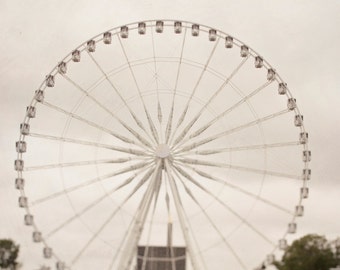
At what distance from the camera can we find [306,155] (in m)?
60.2

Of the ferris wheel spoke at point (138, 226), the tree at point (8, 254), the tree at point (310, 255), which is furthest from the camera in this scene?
the tree at point (8, 254)

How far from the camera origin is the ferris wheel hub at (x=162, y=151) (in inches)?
2140

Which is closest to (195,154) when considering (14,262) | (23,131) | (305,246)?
(23,131)

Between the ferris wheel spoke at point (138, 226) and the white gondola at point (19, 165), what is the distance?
10311mm

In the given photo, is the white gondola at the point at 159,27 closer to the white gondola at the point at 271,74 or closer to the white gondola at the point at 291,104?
the white gondola at the point at 271,74

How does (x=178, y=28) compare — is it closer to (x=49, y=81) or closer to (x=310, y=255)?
(x=49, y=81)

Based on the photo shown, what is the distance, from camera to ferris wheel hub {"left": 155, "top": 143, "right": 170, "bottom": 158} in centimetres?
5434

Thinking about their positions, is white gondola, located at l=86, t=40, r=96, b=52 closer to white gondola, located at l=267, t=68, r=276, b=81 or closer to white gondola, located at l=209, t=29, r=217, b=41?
white gondola, located at l=209, t=29, r=217, b=41

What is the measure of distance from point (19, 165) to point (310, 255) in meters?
37.6

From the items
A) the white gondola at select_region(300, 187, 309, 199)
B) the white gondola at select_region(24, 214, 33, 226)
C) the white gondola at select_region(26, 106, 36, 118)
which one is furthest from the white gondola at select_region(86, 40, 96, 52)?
the white gondola at select_region(300, 187, 309, 199)

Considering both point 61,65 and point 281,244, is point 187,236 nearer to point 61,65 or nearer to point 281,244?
point 281,244

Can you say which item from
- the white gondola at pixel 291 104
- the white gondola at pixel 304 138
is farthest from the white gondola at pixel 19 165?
the white gondola at pixel 304 138

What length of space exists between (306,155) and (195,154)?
9581mm

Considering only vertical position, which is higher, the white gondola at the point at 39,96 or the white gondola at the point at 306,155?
the white gondola at the point at 39,96
